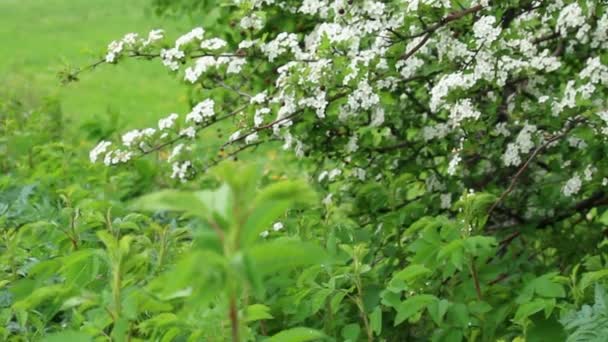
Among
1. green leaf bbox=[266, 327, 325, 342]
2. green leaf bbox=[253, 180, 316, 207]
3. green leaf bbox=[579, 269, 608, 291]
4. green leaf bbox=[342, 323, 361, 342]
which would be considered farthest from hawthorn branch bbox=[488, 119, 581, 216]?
green leaf bbox=[253, 180, 316, 207]

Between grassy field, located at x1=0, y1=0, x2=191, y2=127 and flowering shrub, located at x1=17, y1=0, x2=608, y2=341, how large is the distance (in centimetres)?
515

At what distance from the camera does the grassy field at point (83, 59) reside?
16.8 meters

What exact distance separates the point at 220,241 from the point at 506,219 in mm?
3555

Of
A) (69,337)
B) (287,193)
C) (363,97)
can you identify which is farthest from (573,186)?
(287,193)

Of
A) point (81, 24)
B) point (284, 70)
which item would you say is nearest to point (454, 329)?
point (284, 70)

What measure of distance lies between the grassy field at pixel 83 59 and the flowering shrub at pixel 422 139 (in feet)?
16.9

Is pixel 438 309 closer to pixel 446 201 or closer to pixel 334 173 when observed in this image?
pixel 446 201

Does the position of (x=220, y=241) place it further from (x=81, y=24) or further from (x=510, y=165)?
(x=81, y=24)

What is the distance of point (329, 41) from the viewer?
4.26 meters

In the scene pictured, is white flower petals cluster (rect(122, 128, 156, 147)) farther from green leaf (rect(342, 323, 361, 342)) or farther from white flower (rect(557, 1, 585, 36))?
green leaf (rect(342, 323, 361, 342))

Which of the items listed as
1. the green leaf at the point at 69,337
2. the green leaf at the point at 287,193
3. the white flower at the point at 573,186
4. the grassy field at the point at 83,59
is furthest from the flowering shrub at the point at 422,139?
the grassy field at the point at 83,59

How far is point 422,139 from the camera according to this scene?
5031mm

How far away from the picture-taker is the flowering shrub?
10.4 ft

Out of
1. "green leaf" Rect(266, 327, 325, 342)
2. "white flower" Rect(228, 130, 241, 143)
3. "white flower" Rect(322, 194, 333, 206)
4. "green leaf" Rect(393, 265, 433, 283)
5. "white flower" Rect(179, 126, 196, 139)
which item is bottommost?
"green leaf" Rect(266, 327, 325, 342)
